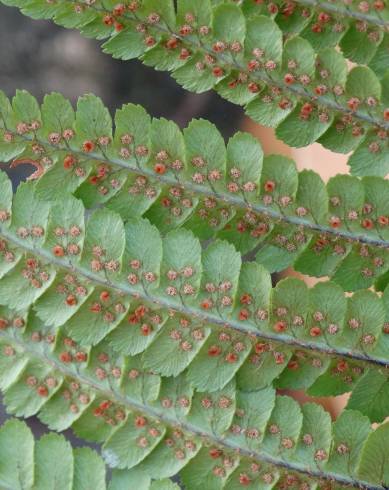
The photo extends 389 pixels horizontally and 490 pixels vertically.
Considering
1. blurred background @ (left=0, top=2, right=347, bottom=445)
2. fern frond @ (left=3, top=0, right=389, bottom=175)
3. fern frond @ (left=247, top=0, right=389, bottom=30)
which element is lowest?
blurred background @ (left=0, top=2, right=347, bottom=445)

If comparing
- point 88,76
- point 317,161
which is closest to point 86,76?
point 88,76

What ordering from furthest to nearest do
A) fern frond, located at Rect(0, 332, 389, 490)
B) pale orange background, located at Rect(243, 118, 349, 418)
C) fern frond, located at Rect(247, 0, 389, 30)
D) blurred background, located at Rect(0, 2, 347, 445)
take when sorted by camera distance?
blurred background, located at Rect(0, 2, 347, 445) → pale orange background, located at Rect(243, 118, 349, 418) → fern frond, located at Rect(247, 0, 389, 30) → fern frond, located at Rect(0, 332, 389, 490)

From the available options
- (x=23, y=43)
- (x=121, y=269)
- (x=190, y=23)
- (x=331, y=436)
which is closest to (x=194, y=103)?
(x=23, y=43)

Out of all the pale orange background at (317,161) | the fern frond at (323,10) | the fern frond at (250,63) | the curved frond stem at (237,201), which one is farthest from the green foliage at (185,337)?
the pale orange background at (317,161)

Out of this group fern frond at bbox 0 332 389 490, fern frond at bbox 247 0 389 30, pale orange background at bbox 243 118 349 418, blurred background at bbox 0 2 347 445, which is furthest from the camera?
blurred background at bbox 0 2 347 445

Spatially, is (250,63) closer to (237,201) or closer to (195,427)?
(237,201)

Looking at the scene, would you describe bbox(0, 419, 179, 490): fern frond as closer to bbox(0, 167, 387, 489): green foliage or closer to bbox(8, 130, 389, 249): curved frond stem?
bbox(0, 167, 387, 489): green foliage

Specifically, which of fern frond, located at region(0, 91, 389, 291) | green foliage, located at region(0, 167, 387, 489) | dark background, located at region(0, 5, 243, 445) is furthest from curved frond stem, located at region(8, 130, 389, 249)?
dark background, located at region(0, 5, 243, 445)
